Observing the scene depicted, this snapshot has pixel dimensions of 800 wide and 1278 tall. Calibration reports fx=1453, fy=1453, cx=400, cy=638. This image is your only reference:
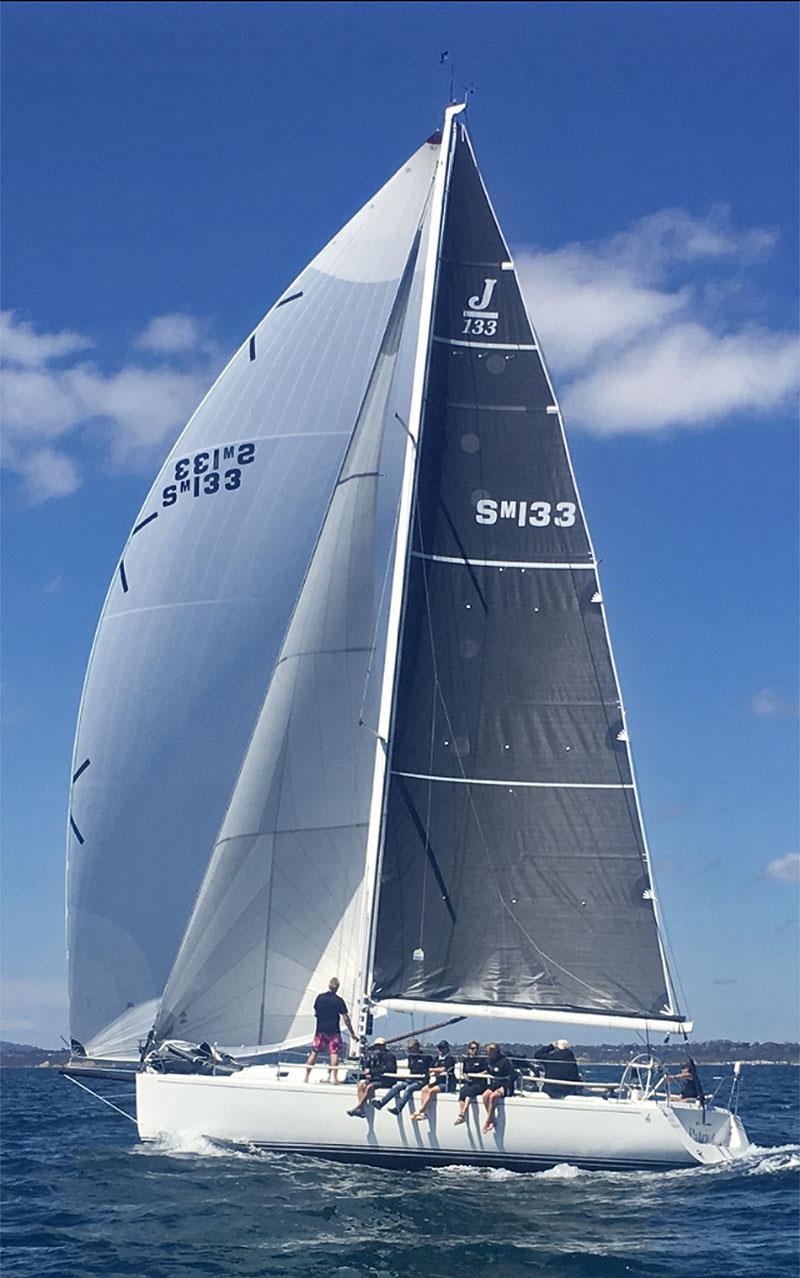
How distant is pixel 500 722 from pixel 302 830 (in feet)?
9.64

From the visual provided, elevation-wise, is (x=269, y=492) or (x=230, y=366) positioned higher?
(x=230, y=366)

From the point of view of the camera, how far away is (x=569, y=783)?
18828mm

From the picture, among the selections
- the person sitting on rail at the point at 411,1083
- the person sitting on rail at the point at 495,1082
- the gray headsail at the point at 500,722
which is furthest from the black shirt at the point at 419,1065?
the gray headsail at the point at 500,722

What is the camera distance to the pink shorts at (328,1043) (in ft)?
57.2

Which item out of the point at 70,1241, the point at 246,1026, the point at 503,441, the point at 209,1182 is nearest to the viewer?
the point at 70,1241

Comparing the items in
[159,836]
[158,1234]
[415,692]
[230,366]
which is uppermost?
[230,366]

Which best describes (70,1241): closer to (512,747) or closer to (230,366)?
(512,747)

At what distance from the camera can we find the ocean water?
12.7 meters

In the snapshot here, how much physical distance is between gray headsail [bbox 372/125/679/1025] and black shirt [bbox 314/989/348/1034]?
642mm

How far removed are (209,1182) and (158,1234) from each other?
5.62ft

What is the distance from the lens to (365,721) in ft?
63.8

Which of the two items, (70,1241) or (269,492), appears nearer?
(70,1241)

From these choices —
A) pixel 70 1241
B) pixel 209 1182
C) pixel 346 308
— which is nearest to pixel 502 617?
pixel 346 308

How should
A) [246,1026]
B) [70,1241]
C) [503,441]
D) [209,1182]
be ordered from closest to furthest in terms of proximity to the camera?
[70,1241], [209,1182], [246,1026], [503,441]
